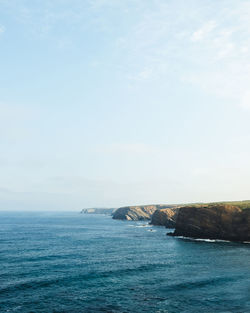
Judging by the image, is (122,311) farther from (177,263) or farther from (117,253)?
(117,253)

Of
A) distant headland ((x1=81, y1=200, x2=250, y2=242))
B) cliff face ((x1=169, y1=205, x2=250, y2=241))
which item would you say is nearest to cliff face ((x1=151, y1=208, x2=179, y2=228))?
cliff face ((x1=169, y1=205, x2=250, y2=241))

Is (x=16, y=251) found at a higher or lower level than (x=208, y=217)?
lower

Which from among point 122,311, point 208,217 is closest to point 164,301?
point 122,311

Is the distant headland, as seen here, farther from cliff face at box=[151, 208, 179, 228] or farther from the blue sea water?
cliff face at box=[151, 208, 179, 228]

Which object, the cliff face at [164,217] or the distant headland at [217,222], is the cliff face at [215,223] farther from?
the cliff face at [164,217]

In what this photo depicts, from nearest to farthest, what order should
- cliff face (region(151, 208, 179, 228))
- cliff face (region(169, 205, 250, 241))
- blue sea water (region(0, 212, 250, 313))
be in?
blue sea water (region(0, 212, 250, 313)), cliff face (region(169, 205, 250, 241)), cliff face (region(151, 208, 179, 228))

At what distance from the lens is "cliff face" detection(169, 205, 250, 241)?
93438 mm

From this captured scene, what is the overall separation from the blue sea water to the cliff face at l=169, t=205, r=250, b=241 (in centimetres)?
1636

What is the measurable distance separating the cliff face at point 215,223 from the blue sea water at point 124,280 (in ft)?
53.7

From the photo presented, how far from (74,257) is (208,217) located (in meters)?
57.4

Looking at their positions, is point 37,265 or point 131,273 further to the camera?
point 37,265

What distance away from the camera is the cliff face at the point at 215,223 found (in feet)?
307

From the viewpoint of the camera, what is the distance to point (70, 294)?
4078 cm

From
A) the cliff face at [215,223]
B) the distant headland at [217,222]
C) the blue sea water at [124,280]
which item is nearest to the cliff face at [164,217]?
the cliff face at [215,223]
